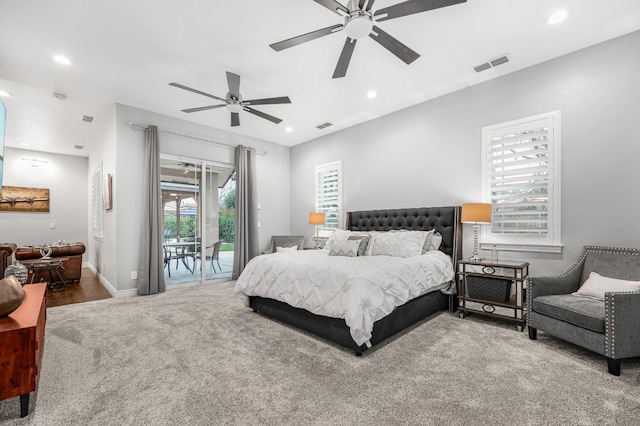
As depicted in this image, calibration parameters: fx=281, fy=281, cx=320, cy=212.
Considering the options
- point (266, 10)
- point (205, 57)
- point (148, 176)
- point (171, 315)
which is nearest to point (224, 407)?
point (171, 315)

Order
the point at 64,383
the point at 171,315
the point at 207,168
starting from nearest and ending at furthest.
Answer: the point at 64,383, the point at 171,315, the point at 207,168

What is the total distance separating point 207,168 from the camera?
580 centimetres

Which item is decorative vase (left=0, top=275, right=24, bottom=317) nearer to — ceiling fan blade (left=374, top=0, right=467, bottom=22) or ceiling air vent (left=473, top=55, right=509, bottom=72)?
ceiling fan blade (left=374, top=0, right=467, bottom=22)

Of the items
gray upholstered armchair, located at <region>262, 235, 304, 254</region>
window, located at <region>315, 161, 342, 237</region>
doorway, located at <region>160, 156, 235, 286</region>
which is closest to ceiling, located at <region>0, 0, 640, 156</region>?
doorway, located at <region>160, 156, 235, 286</region>

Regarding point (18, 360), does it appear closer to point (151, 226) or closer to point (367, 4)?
point (151, 226)

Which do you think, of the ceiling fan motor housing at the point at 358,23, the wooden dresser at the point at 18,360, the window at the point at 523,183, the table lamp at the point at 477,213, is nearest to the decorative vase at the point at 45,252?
the wooden dresser at the point at 18,360

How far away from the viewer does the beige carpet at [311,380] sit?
176 centimetres

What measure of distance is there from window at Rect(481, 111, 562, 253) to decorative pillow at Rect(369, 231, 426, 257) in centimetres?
91

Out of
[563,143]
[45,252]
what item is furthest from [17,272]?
[563,143]

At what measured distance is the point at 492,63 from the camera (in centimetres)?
354

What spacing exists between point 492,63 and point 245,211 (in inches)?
194

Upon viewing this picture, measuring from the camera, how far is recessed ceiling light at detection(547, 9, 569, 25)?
2677 mm

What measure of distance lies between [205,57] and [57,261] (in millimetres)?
5132

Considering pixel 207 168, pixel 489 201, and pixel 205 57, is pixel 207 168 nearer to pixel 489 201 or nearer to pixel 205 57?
pixel 205 57
